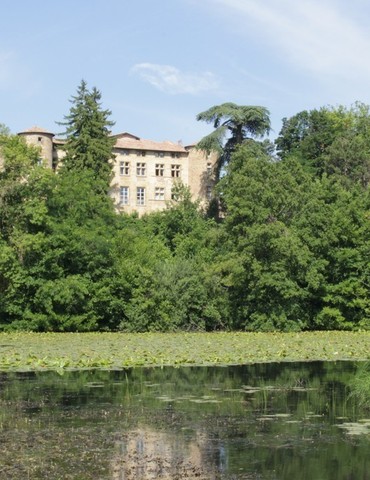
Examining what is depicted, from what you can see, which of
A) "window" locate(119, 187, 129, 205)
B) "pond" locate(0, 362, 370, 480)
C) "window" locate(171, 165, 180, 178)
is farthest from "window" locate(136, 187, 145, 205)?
"pond" locate(0, 362, 370, 480)

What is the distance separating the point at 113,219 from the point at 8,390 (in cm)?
2892

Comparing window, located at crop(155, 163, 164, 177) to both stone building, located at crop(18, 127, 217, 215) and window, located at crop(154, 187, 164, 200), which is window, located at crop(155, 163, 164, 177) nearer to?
stone building, located at crop(18, 127, 217, 215)

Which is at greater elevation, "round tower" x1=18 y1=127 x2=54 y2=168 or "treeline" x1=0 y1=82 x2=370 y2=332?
"round tower" x1=18 y1=127 x2=54 y2=168

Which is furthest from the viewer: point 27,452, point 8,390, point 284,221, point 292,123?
point 292,123

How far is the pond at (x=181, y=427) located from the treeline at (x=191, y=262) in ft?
63.4

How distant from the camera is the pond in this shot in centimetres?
1136

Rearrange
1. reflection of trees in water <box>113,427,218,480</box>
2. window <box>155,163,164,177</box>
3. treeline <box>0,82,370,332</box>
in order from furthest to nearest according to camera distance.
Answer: window <box>155,163,164,177</box>, treeline <box>0,82,370,332</box>, reflection of trees in water <box>113,427,218,480</box>

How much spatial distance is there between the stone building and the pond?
212 ft

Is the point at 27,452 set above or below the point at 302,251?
below

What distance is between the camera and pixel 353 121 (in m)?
90.5

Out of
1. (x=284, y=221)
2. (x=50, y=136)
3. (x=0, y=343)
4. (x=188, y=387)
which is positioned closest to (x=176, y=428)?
(x=188, y=387)

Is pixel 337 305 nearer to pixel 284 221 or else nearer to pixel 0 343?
pixel 284 221

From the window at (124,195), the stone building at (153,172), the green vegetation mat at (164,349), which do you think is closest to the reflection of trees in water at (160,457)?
the green vegetation mat at (164,349)

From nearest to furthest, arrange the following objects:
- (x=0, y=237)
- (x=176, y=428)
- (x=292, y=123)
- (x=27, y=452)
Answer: (x=27, y=452) < (x=176, y=428) < (x=0, y=237) < (x=292, y=123)
